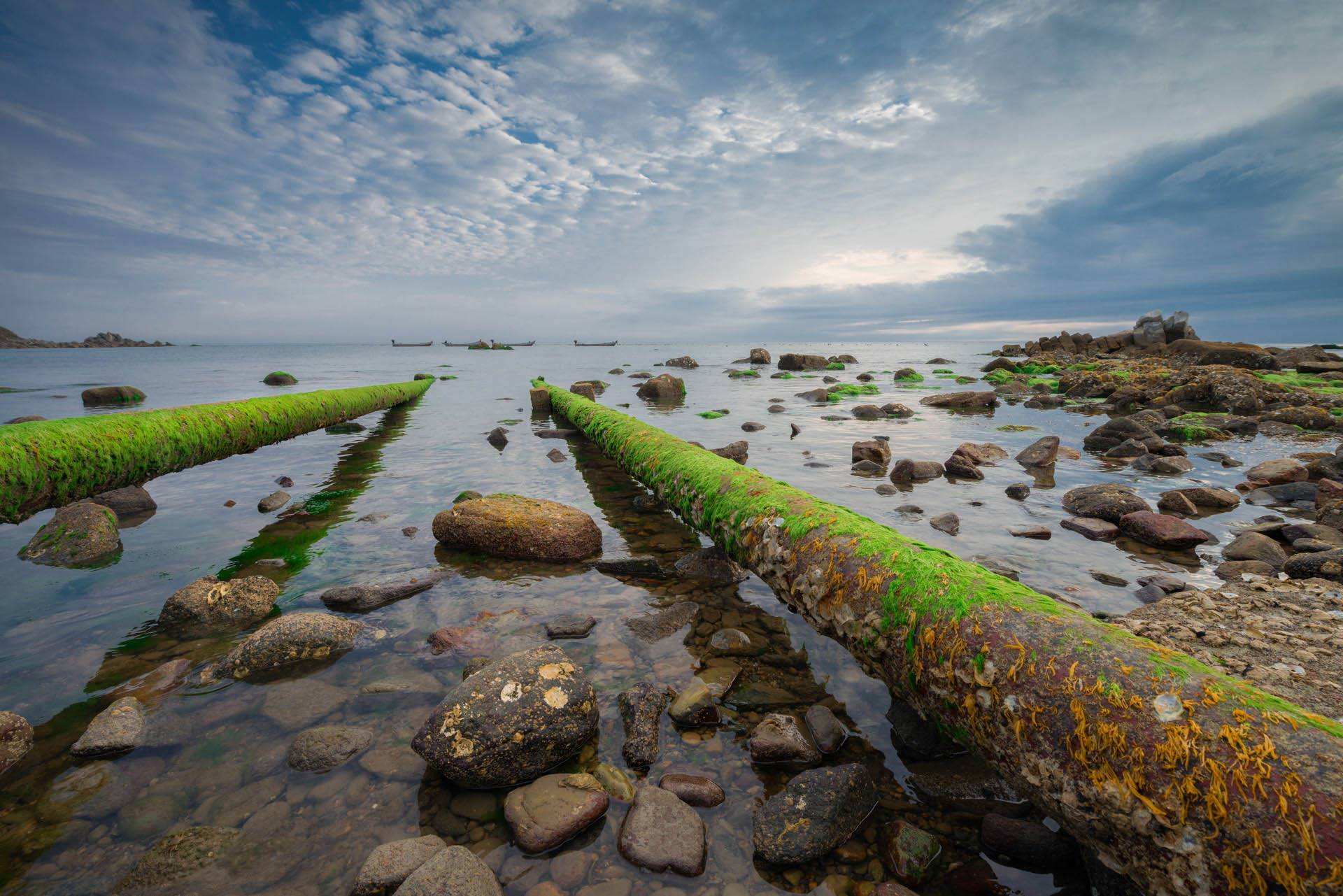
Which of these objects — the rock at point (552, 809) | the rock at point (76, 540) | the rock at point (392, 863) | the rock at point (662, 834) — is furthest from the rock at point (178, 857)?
the rock at point (76, 540)

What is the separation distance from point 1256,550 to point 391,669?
1047cm

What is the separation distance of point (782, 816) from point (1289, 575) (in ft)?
25.3

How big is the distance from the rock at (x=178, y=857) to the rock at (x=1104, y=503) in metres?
11.1

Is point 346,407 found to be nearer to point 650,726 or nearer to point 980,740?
point 650,726

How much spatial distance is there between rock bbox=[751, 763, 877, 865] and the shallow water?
95mm

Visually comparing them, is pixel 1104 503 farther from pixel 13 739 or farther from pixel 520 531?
pixel 13 739

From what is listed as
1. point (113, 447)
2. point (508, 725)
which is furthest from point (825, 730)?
point (113, 447)

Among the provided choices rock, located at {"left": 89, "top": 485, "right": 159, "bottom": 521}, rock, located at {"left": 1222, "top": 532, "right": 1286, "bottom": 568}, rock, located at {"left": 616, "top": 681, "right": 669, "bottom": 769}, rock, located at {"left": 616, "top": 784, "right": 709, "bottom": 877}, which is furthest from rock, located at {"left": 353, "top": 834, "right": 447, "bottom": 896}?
rock, located at {"left": 1222, "top": 532, "right": 1286, "bottom": 568}

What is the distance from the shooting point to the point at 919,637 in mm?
3418

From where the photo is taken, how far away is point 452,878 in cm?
261

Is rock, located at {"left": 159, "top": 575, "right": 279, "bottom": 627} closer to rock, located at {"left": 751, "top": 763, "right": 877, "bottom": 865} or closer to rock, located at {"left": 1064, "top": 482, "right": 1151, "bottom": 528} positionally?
rock, located at {"left": 751, "top": 763, "right": 877, "bottom": 865}

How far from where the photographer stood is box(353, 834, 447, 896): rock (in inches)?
105

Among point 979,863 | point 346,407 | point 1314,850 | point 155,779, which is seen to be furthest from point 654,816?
point 346,407

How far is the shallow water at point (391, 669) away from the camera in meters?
2.88
